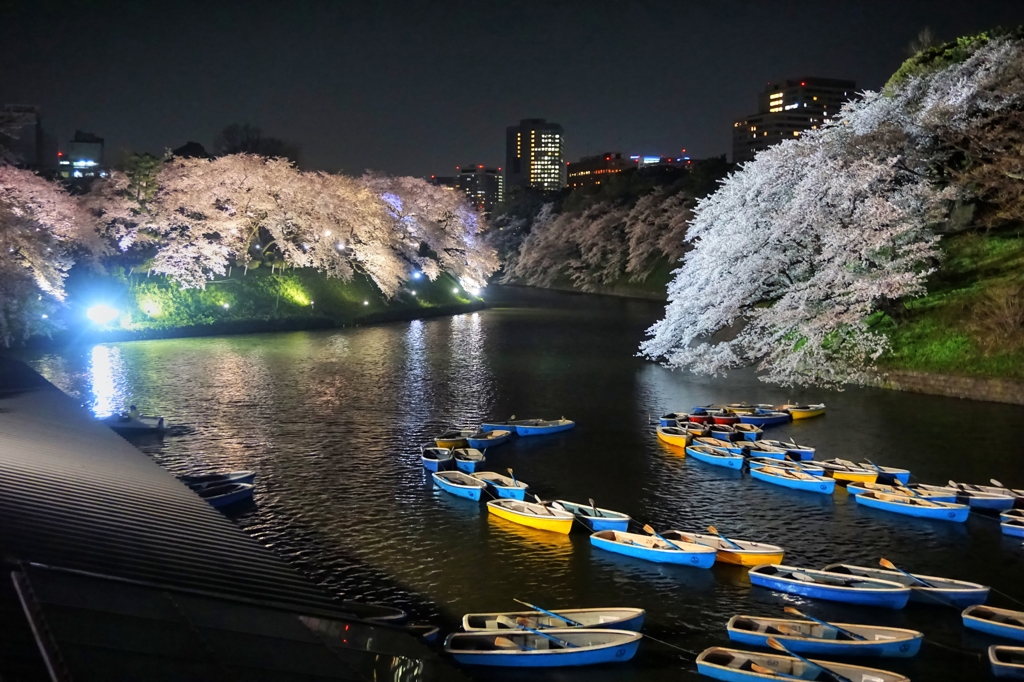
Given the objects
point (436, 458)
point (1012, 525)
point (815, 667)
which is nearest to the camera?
point (815, 667)

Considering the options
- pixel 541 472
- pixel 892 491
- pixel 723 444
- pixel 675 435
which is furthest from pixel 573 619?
pixel 675 435

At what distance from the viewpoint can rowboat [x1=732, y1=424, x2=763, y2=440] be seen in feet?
72.8

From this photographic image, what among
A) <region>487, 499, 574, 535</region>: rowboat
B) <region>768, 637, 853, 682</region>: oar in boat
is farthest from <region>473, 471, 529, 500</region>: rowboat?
<region>768, 637, 853, 682</region>: oar in boat

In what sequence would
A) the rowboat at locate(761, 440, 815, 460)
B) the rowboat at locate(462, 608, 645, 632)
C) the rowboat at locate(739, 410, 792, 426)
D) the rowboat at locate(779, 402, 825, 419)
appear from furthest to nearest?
1. the rowboat at locate(779, 402, 825, 419)
2. the rowboat at locate(739, 410, 792, 426)
3. the rowboat at locate(761, 440, 815, 460)
4. the rowboat at locate(462, 608, 645, 632)

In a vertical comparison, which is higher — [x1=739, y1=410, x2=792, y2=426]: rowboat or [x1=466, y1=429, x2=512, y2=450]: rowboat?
[x1=739, y1=410, x2=792, y2=426]: rowboat

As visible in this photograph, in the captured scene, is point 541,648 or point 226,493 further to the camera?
point 226,493

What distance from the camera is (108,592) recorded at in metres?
6.30

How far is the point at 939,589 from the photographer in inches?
468

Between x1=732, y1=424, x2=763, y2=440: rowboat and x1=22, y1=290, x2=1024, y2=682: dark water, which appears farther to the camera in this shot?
x1=732, y1=424, x2=763, y2=440: rowboat

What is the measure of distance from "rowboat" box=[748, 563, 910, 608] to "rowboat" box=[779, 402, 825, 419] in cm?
1286

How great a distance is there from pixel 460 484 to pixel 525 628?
23.4 feet

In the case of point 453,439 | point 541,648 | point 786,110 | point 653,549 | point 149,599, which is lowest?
point 541,648

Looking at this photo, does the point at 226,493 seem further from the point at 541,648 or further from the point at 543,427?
the point at 543,427

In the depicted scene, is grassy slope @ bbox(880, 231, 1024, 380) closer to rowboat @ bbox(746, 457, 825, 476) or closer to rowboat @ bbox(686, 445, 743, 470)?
rowboat @ bbox(746, 457, 825, 476)
